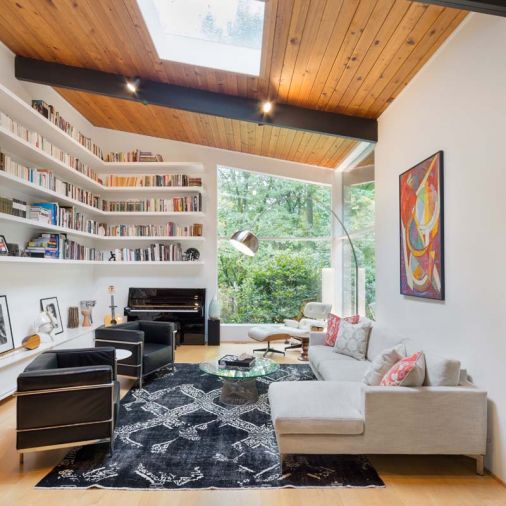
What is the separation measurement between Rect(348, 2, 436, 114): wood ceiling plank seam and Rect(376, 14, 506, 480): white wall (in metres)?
0.35

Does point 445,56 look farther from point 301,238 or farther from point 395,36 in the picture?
point 301,238

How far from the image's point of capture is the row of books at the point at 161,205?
19.8ft

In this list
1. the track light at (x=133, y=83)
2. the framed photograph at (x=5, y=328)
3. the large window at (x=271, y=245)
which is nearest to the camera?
the framed photograph at (x=5, y=328)

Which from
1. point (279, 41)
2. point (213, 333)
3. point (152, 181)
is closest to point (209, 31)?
point (279, 41)

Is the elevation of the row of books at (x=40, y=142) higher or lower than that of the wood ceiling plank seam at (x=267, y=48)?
lower

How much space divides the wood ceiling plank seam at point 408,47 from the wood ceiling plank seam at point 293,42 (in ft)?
2.74

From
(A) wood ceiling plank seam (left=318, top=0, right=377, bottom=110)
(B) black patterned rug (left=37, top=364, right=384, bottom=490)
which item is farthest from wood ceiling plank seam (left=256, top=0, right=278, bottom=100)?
(B) black patterned rug (left=37, top=364, right=384, bottom=490)

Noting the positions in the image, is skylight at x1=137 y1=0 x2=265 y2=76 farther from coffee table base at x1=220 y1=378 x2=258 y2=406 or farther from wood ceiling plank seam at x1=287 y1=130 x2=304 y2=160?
coffee table base at x1=220 y1=378 x2=258 y2=406

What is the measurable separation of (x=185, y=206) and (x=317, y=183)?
2.43 m

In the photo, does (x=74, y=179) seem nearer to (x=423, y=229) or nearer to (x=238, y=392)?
(x=238, y=392)

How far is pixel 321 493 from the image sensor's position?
2119 millimetres

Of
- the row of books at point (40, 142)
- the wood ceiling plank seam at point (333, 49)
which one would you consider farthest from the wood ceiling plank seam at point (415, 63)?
the row of books at point (40, 142)

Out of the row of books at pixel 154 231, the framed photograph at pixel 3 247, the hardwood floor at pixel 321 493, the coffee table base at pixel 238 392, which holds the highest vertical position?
the row of books at pixel 154 231

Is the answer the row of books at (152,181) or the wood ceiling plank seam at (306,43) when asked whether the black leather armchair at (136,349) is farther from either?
the wood ceiling plank seam at (306,43)
